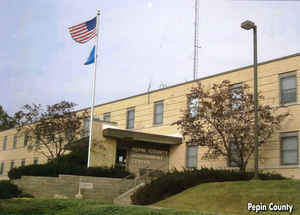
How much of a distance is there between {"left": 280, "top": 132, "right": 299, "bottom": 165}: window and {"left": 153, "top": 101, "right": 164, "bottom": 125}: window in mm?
10857

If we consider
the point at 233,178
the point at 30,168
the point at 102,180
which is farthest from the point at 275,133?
the point at 30,168

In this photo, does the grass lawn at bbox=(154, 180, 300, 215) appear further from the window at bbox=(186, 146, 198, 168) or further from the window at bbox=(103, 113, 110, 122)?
the window at bbox=(103, 113, 110, 122)

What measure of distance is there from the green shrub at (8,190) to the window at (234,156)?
471 inches

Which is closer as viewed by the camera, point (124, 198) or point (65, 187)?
point (124, 198)

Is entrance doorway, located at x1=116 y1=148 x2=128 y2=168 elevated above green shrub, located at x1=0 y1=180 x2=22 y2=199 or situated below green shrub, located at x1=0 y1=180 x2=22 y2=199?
above

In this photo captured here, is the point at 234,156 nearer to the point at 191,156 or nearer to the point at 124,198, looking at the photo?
the point at 191,156

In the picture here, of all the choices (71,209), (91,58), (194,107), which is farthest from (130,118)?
(71,209)

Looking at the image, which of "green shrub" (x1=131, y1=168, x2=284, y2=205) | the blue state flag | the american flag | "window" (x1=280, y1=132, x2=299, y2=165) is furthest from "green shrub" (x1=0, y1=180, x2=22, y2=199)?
"window" (x1=280, y1=132, x2=299, y2=165)

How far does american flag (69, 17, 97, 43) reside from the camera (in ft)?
91.6

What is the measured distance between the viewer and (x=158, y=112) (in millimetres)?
33719

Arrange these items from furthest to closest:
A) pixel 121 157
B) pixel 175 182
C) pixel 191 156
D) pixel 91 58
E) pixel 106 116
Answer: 1. pixel 106 116
2. pixel 121 157
3. pixel 191 156
4. pixel 91 58
5. pixel 175 182

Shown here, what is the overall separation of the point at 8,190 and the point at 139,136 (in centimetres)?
978

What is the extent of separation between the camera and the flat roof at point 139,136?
2836 cm

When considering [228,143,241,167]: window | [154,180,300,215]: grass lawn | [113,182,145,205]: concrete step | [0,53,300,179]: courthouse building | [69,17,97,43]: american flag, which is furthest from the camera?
[69,17,97,43]: american flag
